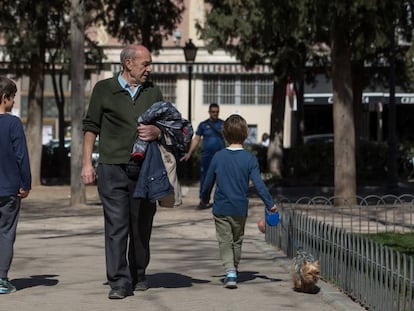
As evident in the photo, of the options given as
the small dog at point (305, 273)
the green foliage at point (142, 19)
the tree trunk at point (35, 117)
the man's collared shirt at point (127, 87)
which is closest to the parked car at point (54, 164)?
the green foliage at point (142, 19)

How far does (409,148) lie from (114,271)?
23.0 m

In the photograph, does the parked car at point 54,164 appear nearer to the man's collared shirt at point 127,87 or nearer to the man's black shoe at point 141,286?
the man's black shoe at point 141,286

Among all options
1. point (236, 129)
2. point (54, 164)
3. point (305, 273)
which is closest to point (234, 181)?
point (236, 129)

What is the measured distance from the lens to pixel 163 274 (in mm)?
9531

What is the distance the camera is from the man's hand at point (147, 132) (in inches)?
308

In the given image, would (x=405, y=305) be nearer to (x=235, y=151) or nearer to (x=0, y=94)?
(x=235, y=151)

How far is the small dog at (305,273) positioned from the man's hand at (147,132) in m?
1.63

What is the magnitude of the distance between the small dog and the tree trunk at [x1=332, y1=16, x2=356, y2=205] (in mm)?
9205

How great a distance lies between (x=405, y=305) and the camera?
262 inches

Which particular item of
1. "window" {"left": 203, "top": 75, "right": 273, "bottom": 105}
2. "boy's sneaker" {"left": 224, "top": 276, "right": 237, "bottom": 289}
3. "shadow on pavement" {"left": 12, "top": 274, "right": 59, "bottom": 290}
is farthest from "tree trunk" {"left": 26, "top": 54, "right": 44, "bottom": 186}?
"window" {"left": 203, "top": 75, "right": 273, "bottom": 105}

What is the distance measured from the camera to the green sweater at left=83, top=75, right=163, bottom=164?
26.1ft

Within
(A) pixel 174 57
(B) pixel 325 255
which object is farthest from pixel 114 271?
(A) pixel 174 57

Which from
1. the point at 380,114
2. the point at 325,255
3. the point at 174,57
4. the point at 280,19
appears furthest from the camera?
the point at 174,57

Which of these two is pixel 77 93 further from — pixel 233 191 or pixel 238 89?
pixel 238 89
